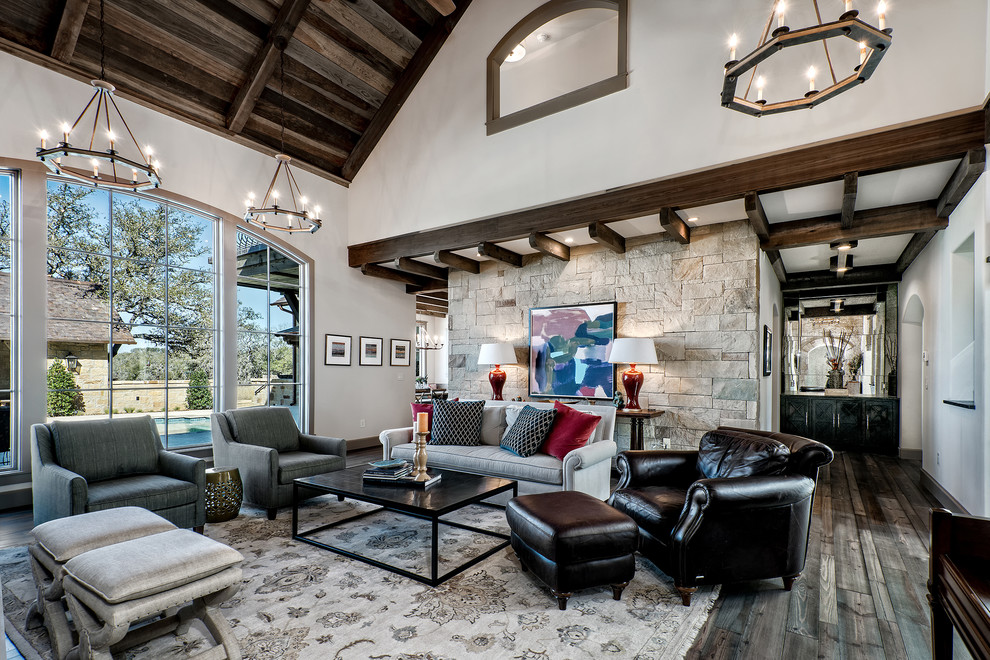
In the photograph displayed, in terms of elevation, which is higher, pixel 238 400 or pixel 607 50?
pixel 607 50

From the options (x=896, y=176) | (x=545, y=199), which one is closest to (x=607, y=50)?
(x=545, y=199)

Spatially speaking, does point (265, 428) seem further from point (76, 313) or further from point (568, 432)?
point (568, 432)

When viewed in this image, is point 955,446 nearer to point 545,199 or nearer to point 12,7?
point 545,199

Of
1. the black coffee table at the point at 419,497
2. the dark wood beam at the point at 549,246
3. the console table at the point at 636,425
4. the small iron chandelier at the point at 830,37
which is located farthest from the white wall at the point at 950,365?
the dark wood beam at the point at 549,246

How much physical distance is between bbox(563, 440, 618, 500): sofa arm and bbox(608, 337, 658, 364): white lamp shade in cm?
113

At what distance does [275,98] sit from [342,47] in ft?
3.12

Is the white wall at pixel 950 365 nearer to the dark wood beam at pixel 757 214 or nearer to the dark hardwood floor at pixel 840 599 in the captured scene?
the dark hardwood floor at pixel 840 599

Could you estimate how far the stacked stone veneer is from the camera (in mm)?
4914

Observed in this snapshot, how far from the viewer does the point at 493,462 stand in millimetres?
4145

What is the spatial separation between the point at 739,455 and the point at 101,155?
14.0ft

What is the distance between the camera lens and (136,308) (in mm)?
4941

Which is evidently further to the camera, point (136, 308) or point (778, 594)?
point (136, 308)

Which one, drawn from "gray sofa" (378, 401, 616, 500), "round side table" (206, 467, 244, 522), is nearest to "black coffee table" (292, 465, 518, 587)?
"gray sofa" (378, 401, 616, 500)

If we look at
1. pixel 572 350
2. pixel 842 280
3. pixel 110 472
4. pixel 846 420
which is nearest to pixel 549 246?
pixel 572 350
